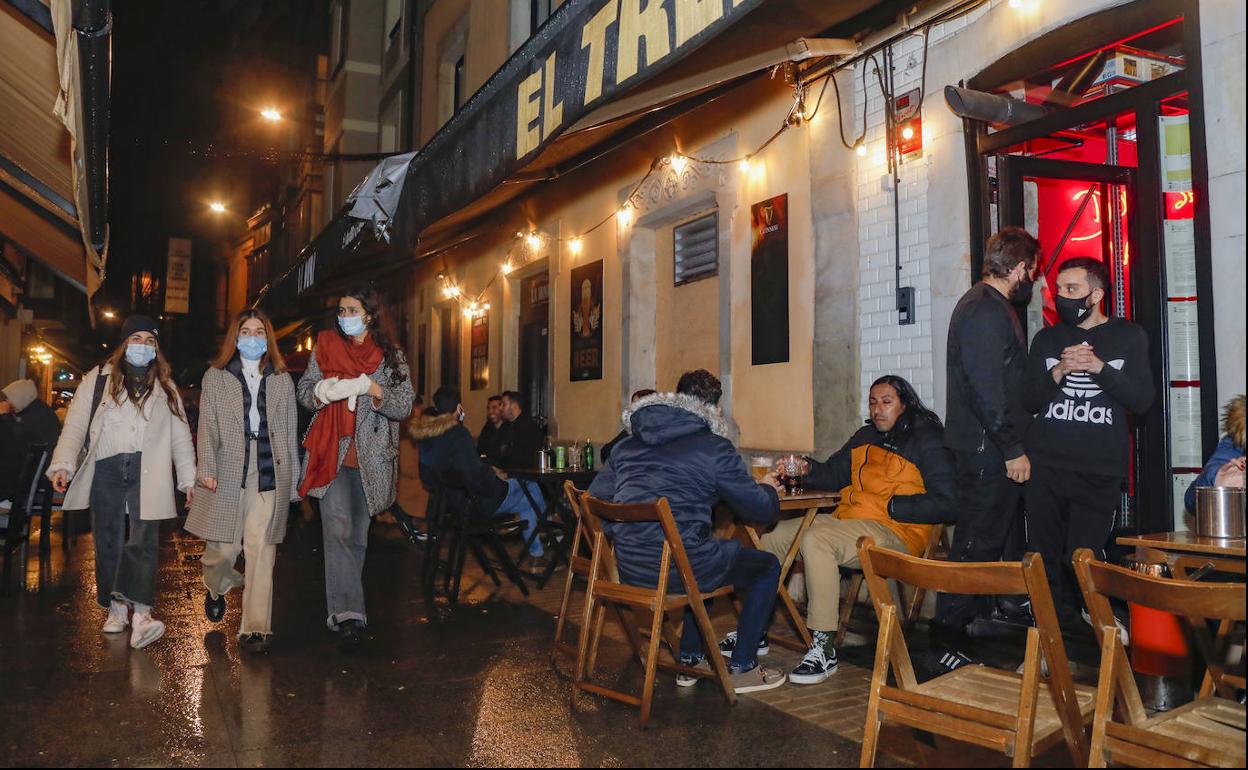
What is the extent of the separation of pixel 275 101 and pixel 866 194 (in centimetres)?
2436

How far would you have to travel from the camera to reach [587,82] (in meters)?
4.81

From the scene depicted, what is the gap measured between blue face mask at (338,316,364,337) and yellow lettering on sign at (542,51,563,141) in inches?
60.6

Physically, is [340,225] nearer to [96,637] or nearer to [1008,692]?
[96,637]

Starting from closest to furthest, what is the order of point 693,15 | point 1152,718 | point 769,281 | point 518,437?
point 1152,718, point 693,15, point 769,281, point 518,437

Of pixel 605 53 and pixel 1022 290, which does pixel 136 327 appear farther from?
pixel 1022 290

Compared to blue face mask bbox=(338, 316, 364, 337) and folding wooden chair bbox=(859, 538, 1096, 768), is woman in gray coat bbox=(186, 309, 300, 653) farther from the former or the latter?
folding wooden chair bbox=(859, 538, 1096, 768)

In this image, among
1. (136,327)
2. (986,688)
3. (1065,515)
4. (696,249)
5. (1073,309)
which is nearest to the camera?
(986,688)

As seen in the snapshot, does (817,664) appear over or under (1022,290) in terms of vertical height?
under

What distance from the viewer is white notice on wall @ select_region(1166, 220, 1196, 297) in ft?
16.2

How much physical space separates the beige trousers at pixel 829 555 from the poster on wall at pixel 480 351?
29.1ft

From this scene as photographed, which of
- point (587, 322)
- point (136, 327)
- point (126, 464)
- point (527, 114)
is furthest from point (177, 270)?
point (527, 114)

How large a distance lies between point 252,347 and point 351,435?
774mm

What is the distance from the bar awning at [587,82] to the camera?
14.7ft

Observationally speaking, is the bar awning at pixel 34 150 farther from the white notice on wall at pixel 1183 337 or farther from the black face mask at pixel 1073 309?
the white notice on wall at pixel 1183 337
